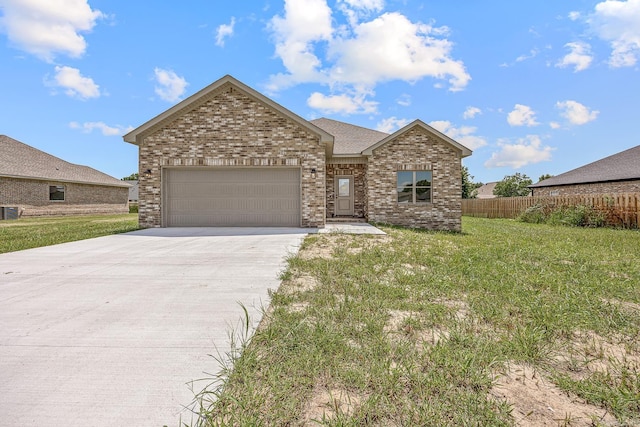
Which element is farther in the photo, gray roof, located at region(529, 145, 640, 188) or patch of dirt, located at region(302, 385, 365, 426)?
gray roof, located at region(529, 145, 640, 188)

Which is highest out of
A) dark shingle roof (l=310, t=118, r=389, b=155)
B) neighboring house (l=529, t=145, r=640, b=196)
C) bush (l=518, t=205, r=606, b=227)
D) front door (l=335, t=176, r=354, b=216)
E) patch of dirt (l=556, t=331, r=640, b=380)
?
dark shingle roof (l=310, t=118, r=389, b=155)

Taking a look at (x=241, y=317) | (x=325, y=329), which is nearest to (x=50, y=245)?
(x=241, y=317)

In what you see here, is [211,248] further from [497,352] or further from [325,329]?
[497,352]

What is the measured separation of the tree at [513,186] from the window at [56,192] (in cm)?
5920

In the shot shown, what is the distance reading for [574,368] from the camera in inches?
93.0

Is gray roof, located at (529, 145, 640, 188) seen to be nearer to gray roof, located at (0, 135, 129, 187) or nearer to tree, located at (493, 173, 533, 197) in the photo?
tree, located at (493, 173, 533, 197)

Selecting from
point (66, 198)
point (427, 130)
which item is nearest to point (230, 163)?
point (427, 130)

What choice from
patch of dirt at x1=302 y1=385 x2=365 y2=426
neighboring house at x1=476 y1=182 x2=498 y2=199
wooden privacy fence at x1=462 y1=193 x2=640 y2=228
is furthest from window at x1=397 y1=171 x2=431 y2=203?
neighboring house at x1=476 y1=182 x2=498 y2=199

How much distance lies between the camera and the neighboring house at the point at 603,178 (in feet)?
62.1

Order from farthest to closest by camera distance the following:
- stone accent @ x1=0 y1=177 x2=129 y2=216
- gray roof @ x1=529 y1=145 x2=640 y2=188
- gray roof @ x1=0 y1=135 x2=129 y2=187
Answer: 1. gray roof @ x1=0 y1=135 x2=129 y2=187
2. stone accent @ x1=0 y1=177 x2=129 y2=216
3. gray roof @ x1=529 y1=145 x2=640 y2=188

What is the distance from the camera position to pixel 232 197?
37.3ft

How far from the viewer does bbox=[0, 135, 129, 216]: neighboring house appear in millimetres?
19875

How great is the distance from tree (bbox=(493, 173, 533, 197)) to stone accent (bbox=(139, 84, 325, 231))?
5203 cm

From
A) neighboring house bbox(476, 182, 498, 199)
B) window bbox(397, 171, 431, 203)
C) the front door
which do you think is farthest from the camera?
neighboring house bbox(476, 182, 498, 199)
